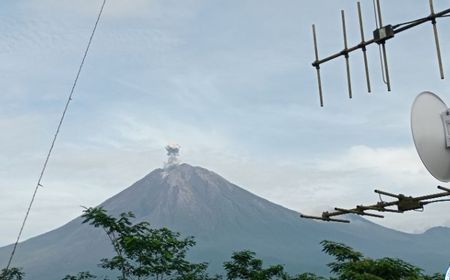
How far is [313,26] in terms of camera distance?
5723 mm

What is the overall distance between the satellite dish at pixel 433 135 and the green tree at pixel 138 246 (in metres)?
9.21

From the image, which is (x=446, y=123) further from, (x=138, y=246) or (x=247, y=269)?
(x=247, y=269)

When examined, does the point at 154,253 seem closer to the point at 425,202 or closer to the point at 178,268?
the point at 178,268

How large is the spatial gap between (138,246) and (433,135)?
972 cm

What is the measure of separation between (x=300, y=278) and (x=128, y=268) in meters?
4.52

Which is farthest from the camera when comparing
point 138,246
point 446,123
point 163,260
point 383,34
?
point 163,260

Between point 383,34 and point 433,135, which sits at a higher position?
point 383,34

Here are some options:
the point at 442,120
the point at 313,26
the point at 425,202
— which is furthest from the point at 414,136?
the point at 313,26

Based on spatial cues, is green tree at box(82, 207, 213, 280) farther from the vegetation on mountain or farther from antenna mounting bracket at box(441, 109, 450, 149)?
antenna mounting bracket at box(441, 109, 450, 149)

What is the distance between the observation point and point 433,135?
4637 mm

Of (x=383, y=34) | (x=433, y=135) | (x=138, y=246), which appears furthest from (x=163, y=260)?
(x=383, y=34)

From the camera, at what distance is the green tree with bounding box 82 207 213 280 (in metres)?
13.3

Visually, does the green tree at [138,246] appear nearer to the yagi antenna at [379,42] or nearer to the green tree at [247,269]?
the green tree at [247,269]

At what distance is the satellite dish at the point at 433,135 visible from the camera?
4.59 m
